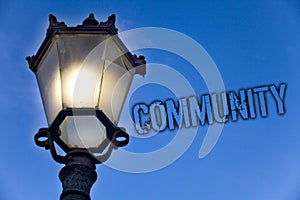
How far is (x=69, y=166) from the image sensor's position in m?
3.21

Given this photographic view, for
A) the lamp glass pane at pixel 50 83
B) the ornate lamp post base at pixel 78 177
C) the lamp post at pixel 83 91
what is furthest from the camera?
the lamp glass pane at pixel 50 83

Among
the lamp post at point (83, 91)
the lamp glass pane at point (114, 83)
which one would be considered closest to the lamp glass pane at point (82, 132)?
the lamp post at point (83, 91)

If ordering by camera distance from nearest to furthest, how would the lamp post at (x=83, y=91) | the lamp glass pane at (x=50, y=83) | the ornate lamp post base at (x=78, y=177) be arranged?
the ornate lamp post base at (x=78, y=177) → the lamp post at (x=83, y=91) → the lamp glass pane at (x=50, y=83)

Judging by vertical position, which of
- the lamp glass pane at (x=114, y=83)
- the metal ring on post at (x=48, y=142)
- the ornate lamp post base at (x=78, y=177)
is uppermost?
the lamp glass pane at (x=114, y=83)

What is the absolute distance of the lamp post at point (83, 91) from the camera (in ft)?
11.0

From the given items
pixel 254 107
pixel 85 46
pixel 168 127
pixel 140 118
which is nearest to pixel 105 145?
pixel 85 46

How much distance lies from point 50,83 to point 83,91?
29 cm

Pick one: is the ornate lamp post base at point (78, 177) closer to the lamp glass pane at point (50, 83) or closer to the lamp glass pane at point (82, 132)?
the lamp glass pane at point (82, 132)

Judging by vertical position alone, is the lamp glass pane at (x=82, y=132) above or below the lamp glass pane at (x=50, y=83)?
below

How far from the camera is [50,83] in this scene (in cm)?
358

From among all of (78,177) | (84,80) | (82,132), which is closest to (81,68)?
(84,80)

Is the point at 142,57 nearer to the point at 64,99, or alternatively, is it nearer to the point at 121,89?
the point at 121,89

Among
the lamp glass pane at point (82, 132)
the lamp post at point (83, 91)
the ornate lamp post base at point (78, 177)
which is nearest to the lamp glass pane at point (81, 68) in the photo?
the lamp post at point (83, 91)

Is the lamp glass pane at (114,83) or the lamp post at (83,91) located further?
the lamp glass pane at (114,83)
